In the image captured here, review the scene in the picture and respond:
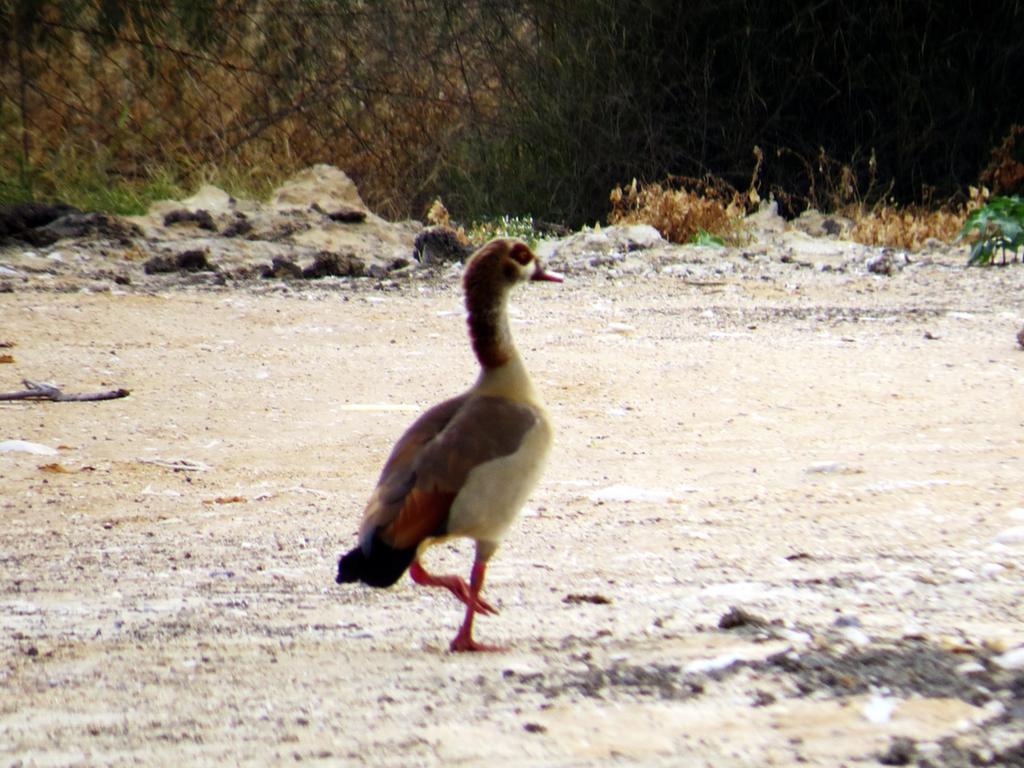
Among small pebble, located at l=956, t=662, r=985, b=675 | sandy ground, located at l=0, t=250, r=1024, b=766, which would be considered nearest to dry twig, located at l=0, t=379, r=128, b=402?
sandy ground, located at l=0, t=250, r=1024, b=766

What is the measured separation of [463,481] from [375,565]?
0.29 meters

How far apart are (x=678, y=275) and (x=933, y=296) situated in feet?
5.59

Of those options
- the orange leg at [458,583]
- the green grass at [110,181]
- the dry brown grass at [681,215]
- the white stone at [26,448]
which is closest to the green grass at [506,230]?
the dry brown grass at [681,215]

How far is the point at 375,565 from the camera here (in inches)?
129

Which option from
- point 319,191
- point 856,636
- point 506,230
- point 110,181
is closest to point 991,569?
point 856,636

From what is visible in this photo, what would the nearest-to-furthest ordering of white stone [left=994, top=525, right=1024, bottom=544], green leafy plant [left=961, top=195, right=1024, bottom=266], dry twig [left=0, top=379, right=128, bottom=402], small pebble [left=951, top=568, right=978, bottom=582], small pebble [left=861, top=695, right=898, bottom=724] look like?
small pebble [left=861, top=695, right=898, bottom=724]
small pebble [left=951, top=568, right=978, bottom=582]
white stone [left=994, top=525, right=1024, bottom=544]
dry twig [left=0, top=379, right=128, bottom=402]
green leafy plant [left=961, top=195, right=1024, bottom=266]

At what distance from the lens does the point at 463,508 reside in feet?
11.3

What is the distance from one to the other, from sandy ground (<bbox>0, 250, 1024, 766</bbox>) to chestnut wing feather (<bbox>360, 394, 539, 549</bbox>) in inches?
11.0

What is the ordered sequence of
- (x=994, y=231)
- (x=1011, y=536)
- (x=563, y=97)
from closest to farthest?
(x=1011, y=536) → (x=994, y=231) → (x=563, y=97)

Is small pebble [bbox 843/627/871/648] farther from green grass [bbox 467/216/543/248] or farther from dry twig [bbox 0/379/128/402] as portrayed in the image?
green grass [bbox 467/216/543/248]

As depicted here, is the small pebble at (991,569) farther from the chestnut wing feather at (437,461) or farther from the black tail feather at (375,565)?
the black tail feather at (375,565)

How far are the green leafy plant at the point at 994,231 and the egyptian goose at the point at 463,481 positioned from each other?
818 centimetres

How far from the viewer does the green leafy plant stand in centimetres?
1138

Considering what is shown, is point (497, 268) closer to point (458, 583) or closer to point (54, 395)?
point (458, 583)
